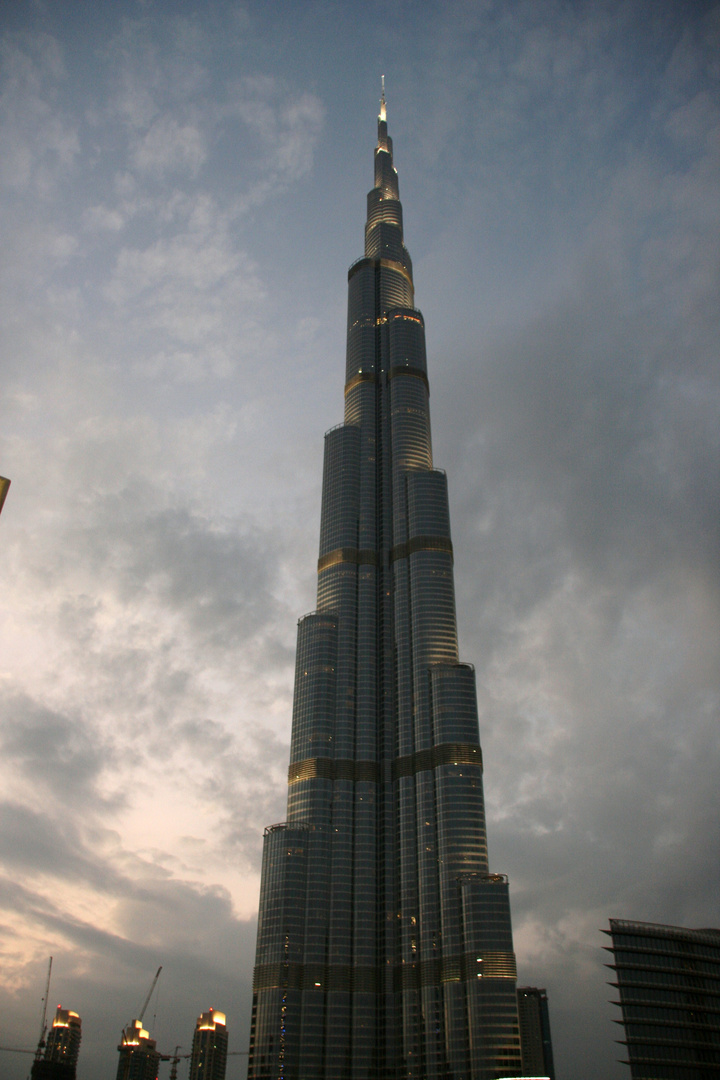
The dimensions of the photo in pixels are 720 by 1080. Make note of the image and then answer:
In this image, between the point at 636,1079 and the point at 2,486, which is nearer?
the point at 2,486

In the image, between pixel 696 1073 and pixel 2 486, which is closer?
pixel 2 486

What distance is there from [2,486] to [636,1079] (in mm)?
231759

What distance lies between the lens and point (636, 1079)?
198250 millimetres

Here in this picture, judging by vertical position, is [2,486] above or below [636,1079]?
above

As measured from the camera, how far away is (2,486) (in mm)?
22281

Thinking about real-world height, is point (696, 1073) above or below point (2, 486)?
below

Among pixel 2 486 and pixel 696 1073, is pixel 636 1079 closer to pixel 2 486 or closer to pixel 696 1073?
pixel 696 1073

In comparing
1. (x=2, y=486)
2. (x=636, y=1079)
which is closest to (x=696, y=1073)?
(x=636, y=1079)

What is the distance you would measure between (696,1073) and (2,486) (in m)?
237

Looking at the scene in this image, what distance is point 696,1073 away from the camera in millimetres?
199125
